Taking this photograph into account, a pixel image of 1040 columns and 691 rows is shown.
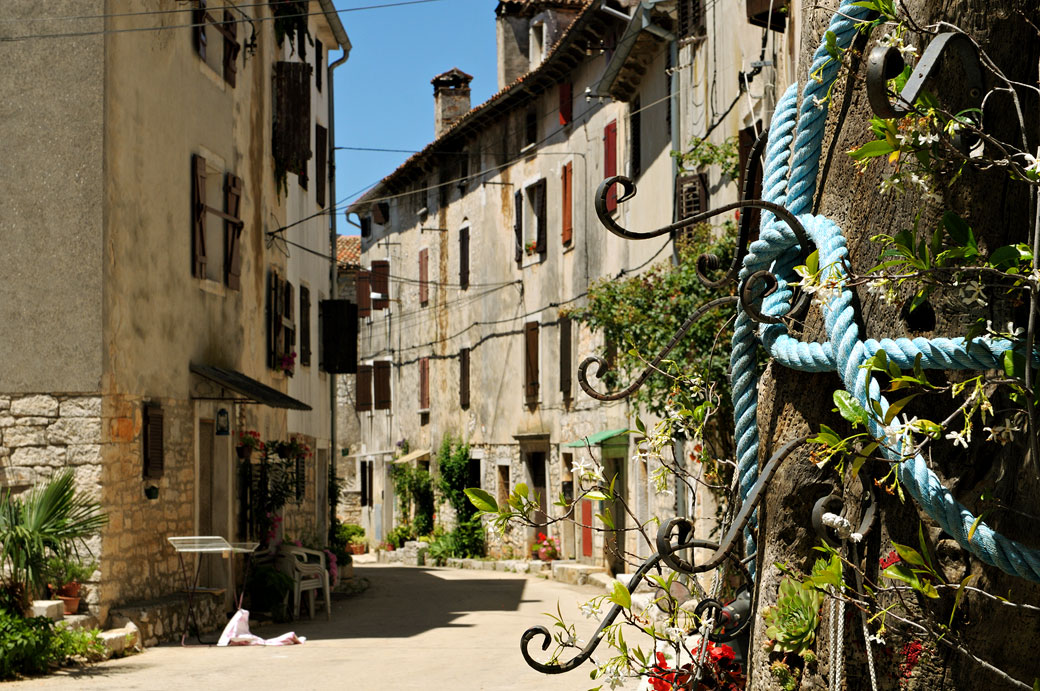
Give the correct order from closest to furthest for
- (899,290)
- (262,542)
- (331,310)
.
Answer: (899,290)
(262,542)
(331,310)

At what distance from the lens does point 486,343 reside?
30.1 metres

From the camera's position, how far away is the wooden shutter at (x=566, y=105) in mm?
25594

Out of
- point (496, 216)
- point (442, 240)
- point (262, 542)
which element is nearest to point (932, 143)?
point (262, 542)

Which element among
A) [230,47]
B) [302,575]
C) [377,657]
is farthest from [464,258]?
[377,657]

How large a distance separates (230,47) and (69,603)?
776cm

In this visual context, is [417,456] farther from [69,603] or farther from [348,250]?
[69,603]

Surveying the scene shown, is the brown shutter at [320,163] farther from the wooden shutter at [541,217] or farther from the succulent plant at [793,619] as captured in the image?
the succulent plant at [793,619]

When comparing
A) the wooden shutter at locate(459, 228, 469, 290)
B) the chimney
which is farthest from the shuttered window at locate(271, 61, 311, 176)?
the chimney

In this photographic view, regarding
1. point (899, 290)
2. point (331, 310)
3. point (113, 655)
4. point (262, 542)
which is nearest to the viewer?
point (899, 290)

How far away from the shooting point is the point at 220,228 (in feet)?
52.8

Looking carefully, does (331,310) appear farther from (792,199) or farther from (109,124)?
(792,199)

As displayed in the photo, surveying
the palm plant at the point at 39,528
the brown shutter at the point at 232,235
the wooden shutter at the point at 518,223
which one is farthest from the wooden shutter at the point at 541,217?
the palm plant at the point at 39,528

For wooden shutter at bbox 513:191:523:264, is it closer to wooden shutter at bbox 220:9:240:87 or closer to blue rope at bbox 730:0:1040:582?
wooden shutter at bbox 220:9:240:87

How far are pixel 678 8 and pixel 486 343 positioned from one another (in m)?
13.1
